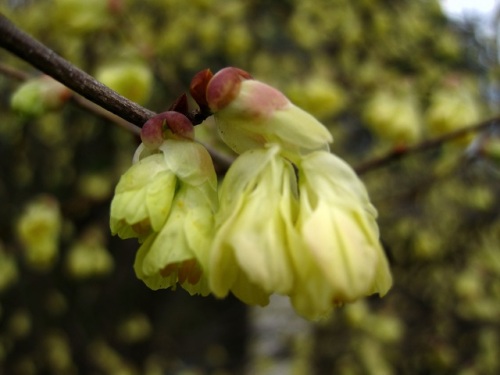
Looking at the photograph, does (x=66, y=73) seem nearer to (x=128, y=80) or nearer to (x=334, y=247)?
(x=334, y=247)

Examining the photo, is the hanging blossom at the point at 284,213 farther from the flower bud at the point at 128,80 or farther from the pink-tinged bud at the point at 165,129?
the flower bud at the point at 128,80

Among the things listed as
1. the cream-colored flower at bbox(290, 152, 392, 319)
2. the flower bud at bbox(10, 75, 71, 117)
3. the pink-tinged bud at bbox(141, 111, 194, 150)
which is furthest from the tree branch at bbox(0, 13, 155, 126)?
the flower bud at bbox(10, 75, 71, 117)

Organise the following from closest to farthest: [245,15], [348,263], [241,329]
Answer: [348,263] → [245,15] → [241,329]

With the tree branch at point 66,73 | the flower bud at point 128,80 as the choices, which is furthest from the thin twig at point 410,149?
the tree branch at point 66,73

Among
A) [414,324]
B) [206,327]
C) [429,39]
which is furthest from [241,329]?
[429,39]

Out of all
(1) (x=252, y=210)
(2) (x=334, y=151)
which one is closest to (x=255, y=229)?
(1) (x=252, y=210)

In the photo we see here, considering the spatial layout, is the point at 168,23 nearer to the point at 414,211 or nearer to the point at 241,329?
the point at 414,211

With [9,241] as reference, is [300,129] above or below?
above
